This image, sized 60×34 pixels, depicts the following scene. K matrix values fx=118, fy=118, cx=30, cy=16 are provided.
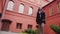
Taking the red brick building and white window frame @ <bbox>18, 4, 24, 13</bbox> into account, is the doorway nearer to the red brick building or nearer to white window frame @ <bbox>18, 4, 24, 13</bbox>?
the red brick building

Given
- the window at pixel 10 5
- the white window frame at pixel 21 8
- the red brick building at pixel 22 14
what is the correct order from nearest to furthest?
the red brick building at pixel 22 14 < the window at pixel 10 5 < the white window frame at pixel 21 8

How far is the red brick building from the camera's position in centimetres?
2053

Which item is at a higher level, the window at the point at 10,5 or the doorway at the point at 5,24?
the window at the point at 10,5

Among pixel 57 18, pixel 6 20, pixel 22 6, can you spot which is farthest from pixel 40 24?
pixel 22 6

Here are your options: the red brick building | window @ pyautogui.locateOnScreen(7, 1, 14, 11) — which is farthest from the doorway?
window @ pyautogui.locateOnScreen(7, 1, 14, 11)

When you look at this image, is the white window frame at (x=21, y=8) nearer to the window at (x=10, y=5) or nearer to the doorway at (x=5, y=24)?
the window at (x=10, y=5)

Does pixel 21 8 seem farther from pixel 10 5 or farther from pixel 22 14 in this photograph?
pixel 10 5

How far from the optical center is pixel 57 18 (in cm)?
1967

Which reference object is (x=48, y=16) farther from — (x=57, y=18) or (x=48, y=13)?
(x=57, y=18)

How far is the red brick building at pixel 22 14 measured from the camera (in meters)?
20.5

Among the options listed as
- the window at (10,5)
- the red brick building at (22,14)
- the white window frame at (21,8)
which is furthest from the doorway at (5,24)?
the white window frame at (21,8)

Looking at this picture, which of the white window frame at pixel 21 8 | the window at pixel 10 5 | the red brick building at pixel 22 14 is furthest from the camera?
the white window frame at pixel 21 8

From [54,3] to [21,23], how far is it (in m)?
7.73

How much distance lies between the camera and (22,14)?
2438cm
